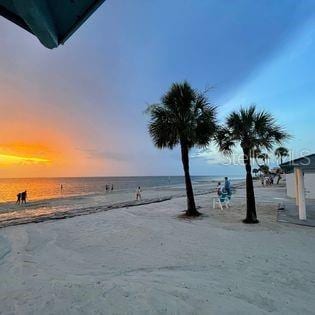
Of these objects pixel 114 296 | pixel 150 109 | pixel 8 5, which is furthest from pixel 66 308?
pixel 150 109

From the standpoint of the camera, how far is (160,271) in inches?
240

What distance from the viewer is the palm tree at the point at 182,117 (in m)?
13.8

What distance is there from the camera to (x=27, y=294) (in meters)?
4.95

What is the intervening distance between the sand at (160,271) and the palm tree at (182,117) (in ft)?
16.3

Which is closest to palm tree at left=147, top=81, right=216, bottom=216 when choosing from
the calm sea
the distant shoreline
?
the distant shoreline

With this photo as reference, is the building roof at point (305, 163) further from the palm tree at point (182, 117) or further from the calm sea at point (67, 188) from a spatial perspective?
the calm sea at point (67, 188)

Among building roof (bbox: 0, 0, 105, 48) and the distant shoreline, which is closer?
building roof (bbox: 0, 0, 105, 48)

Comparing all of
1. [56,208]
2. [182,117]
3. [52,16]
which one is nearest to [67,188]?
[56,208]

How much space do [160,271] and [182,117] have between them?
9116 millimetres

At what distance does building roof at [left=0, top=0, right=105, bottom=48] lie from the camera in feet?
5.38

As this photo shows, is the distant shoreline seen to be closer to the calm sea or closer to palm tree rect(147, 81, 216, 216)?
palm tree rect(147, 81, 216, 216)

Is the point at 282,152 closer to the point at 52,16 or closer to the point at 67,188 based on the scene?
the point at 67,188

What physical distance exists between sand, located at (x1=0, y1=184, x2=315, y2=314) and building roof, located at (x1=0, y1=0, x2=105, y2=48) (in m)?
4.06

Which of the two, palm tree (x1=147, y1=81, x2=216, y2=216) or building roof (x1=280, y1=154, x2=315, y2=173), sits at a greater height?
palm tree (x1=147, y1=81, x2=216, y2=216)
